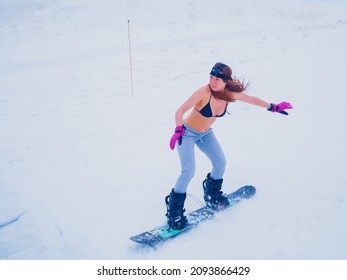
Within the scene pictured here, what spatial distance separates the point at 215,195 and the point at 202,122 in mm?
1289

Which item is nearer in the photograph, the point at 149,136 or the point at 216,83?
the point at 216,83

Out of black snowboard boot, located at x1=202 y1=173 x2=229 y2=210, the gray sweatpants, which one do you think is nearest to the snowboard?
black snowboard boot, located at x1=202 y1=173 x2=229 y2=210

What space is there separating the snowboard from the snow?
0.11 m

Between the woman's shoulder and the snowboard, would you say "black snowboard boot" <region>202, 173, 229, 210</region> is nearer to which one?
the snowboard

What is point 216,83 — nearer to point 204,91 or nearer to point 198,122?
point 204,91

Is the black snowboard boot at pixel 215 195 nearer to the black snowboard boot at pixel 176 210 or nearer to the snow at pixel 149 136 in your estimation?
the snow at pixel 149 136

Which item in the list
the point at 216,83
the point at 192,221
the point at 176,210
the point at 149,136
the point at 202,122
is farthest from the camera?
the point at 149,136

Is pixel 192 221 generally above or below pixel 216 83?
below

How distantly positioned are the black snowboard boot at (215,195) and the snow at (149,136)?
19 centimetres

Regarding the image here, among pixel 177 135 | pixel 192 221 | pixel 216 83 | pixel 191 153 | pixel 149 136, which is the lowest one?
pixel 192 221

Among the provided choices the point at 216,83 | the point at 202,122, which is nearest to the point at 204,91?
the point at 216,83

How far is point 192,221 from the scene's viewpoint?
14.7 ft

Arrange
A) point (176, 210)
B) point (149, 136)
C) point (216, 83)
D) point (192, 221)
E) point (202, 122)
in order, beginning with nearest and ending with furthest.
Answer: point (216, 83) → point (202, 122) → point (176, 210) → point (192, 221) → point (149, 136)

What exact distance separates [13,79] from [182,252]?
8.36 m
